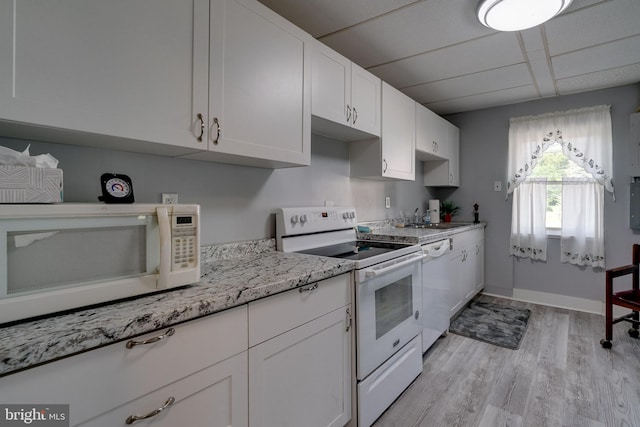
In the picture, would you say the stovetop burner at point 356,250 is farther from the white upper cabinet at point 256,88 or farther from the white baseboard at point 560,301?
the white baseboard at point 560,301

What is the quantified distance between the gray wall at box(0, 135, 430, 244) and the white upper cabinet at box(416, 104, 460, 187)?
840mm

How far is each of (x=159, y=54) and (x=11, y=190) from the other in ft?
2.11

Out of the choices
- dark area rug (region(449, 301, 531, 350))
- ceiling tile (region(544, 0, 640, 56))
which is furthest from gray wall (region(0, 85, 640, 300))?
ceiling tile (region(544, 0, 640, 56))

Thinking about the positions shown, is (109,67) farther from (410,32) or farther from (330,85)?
(410,32)

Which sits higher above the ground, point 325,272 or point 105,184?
point 105,184

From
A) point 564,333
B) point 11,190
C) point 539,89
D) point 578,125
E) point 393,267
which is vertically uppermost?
point 539,89

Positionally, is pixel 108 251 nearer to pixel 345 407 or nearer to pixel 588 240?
pixel 345 407

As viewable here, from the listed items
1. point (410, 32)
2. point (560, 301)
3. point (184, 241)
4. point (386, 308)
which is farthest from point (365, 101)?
point (560, 301)

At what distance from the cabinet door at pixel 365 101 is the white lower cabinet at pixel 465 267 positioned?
1.33 meters

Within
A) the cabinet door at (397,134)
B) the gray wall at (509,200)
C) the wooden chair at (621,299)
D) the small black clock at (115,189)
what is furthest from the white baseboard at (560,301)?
the small black clock at (115,189)

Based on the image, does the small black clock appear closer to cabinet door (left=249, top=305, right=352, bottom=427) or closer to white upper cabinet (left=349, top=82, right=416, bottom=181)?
cabinet door (left=249, top=305, right=352, bottom=427)

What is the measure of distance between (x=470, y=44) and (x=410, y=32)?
1.67ft

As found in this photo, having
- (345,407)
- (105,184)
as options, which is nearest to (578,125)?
(345,407)

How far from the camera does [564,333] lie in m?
2.77
